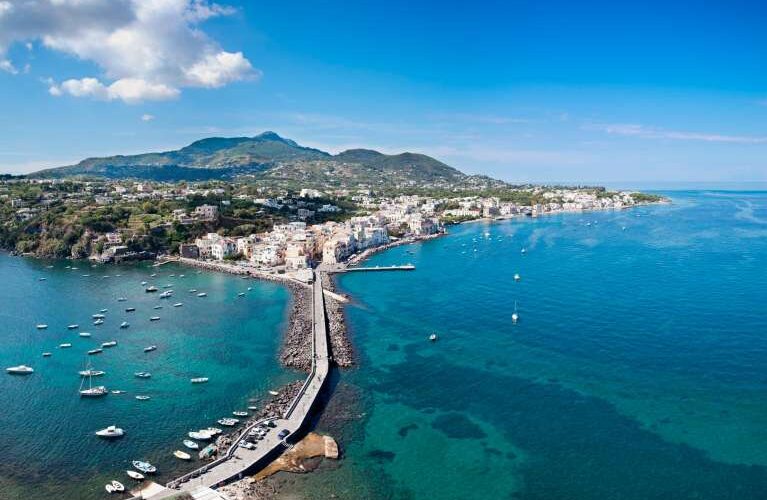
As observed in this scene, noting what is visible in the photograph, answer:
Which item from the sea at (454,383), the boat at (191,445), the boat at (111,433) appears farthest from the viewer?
the boat at (111,433)

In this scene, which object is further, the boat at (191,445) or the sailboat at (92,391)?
the sailboat at (92,391)

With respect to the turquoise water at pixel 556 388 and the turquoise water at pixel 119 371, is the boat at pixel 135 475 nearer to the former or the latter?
the turquoise water at pixel 119 371

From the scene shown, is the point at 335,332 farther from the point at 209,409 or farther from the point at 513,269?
the point at 513,269

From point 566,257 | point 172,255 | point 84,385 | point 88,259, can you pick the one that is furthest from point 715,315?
point 88,259

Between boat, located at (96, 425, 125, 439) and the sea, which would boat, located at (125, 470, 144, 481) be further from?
boat, located at (96, 425, 125, 439)

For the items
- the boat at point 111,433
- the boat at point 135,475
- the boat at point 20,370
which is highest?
the boat at point 20,370

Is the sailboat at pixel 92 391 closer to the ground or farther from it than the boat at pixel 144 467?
farther from it

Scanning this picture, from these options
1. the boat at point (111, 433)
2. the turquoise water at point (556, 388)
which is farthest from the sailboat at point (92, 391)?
the turquoise water at point (556, 388)

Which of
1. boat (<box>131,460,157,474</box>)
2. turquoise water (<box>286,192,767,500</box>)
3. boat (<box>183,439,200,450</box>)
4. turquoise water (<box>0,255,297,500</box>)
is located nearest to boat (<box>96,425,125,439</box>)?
turquoise water (<box>0,255,297,500</box>)

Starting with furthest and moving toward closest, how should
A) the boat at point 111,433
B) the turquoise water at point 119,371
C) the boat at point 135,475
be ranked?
1. the boat at point 111,433
2. the turquoise water at point 119,371
3. the boat at point 135,475
